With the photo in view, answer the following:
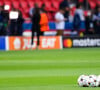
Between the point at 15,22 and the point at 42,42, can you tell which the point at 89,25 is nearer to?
the point at 42,42

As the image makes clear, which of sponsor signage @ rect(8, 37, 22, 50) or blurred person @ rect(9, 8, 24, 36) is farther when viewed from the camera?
blurred person @ rect(9, 8, 24, 36)

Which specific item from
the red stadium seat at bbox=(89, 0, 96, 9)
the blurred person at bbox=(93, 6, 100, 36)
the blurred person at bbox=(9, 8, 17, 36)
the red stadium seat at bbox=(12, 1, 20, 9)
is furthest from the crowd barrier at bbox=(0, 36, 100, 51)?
the red stadium seat at bbox=(89, 0, 96, 9)

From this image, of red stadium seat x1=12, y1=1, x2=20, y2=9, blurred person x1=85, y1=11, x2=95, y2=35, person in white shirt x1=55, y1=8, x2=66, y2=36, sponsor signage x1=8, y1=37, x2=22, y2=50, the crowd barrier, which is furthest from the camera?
red stadium seat x1=12, y1=1, x2=20, y2=9

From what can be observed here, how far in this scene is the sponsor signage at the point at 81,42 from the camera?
27.1m

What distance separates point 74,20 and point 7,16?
4.02 m

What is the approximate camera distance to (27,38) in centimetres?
2716

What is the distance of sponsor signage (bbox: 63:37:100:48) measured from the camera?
1067 inches

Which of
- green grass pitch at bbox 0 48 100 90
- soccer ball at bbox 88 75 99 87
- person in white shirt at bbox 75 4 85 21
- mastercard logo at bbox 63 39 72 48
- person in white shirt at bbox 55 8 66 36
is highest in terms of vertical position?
person in white shirt at bbox 75 4 85 21

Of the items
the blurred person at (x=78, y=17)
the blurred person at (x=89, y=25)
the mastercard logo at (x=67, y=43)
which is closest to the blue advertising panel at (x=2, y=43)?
the mastercard logo at (x=67, y=43)

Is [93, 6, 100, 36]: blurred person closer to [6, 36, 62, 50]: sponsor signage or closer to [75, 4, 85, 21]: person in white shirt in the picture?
[75, 4, 85, 21]: person in white shirt

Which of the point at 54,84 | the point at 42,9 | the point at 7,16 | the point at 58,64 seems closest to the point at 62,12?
the point at 42,9

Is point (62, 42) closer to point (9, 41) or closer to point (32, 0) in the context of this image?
point (9, 41)

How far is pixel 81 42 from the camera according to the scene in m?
27.2

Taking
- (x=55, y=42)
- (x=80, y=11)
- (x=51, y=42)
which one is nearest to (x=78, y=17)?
(x=80, y=11)
